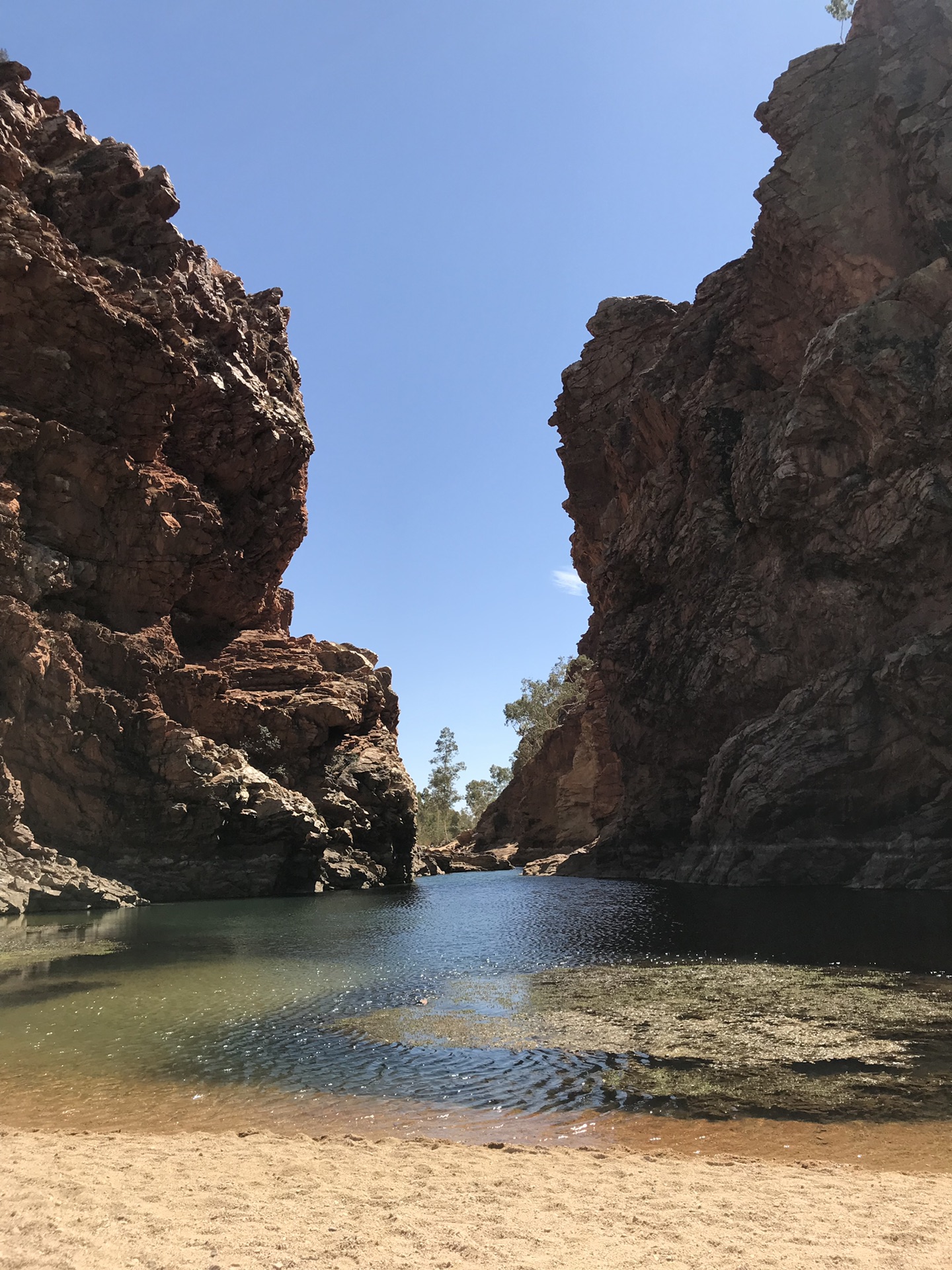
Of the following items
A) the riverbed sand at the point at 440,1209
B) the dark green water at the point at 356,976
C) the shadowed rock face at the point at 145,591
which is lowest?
the dark green water at the point at 356,976

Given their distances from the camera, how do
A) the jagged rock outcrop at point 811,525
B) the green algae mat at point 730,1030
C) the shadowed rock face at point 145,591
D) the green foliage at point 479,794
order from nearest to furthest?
the green algae mat at point 730,1030
the jagged rock outcrop at point 811,525
the shadowed rock face at point 145,591
the green foliage at point 479,794

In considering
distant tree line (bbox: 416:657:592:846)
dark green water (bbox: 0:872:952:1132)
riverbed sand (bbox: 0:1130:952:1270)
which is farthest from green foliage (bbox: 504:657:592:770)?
riverbed sand (bbox: 0:1130:952:1270)

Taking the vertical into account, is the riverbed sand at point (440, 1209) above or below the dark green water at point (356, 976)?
above

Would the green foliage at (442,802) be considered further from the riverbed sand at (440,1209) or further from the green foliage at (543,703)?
the riverbed sand at (440,1209)

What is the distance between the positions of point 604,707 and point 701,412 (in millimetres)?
32125

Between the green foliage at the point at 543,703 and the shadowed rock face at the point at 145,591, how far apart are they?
3675 cm

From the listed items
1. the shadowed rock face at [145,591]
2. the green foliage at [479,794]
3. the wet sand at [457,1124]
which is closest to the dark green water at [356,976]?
the wet sand at [457,1124]

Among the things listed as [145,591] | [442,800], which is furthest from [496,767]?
[145,591]

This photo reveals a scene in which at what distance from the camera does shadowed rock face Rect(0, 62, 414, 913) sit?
4794cm

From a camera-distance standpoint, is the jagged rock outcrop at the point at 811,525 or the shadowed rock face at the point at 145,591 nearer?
the jagged rock outcrop at the point at 811,525

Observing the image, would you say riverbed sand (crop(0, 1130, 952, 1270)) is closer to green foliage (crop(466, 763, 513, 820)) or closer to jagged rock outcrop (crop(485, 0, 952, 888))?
jagged rock outcrop (crop(485, 0, 952, 888))

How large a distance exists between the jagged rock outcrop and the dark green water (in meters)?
8.19

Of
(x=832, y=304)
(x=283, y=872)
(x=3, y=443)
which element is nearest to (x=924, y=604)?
(x=832, y=304)

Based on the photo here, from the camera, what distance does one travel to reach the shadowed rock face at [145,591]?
4794 cm
